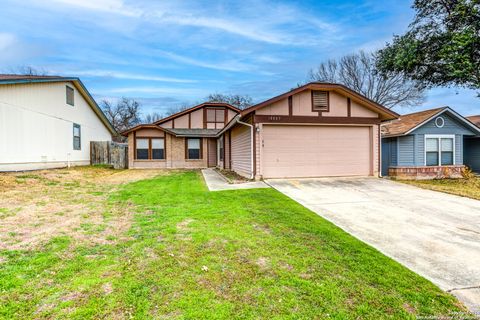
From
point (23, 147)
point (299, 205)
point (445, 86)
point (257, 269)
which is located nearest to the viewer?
point (257, 269)

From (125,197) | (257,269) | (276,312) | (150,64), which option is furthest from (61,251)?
(150,64)

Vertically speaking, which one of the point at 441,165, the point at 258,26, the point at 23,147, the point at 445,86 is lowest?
the point at 441,165

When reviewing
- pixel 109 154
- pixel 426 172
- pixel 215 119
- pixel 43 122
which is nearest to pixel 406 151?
pixel 426 172

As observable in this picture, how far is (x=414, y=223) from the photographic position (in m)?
5.41

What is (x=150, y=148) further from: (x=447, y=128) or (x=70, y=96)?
(x=447, y=128)

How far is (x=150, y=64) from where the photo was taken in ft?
71.8

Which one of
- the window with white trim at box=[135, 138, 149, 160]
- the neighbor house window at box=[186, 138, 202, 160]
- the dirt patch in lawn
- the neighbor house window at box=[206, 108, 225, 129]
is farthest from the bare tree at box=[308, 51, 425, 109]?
the dirt patch in lawn

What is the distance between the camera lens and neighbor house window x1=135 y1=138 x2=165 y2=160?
2005 cm

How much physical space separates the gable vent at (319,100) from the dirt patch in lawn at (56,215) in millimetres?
8401

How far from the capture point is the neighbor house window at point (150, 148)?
65.8 feet

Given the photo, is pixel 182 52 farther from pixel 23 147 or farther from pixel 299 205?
pixel 299 205

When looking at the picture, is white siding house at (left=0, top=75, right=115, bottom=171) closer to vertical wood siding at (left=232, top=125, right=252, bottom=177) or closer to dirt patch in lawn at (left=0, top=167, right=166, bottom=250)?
dirt patch in lawn at (left=0, top=167, right=166, bottom=250)

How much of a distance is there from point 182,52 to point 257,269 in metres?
18.8

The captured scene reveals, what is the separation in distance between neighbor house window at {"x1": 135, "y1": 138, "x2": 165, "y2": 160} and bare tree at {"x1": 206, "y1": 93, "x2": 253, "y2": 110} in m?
22.7
